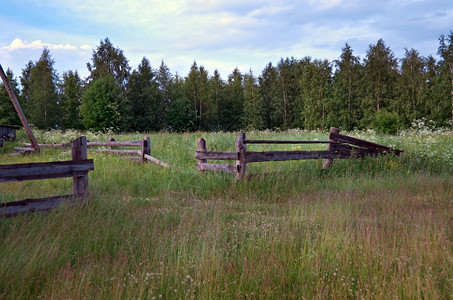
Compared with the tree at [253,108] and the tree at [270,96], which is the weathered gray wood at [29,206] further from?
the tree at [270,96]

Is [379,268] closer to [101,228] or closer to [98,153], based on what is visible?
[101,228]

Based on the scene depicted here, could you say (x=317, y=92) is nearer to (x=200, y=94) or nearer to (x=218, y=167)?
(x=200, y=94)

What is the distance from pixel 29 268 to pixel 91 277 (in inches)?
24.4

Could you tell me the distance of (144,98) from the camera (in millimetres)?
47594

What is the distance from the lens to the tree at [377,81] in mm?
37156

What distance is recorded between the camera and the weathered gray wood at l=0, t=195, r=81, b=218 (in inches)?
180

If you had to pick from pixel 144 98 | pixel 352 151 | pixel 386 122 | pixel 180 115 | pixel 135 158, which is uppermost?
pixel 144 98

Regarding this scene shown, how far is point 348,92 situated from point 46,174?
39.6 metres

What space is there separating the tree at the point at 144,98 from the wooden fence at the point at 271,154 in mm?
37860

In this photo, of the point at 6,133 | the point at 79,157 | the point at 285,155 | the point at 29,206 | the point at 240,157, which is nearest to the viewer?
the point at 29,206

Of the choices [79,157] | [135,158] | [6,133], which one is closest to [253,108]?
[6,133]

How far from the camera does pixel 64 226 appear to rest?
4285 mm

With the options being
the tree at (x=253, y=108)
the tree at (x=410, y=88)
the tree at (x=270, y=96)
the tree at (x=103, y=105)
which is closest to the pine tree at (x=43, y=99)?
the tree at (x=103, y=105)

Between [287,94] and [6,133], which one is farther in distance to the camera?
[287,94]
